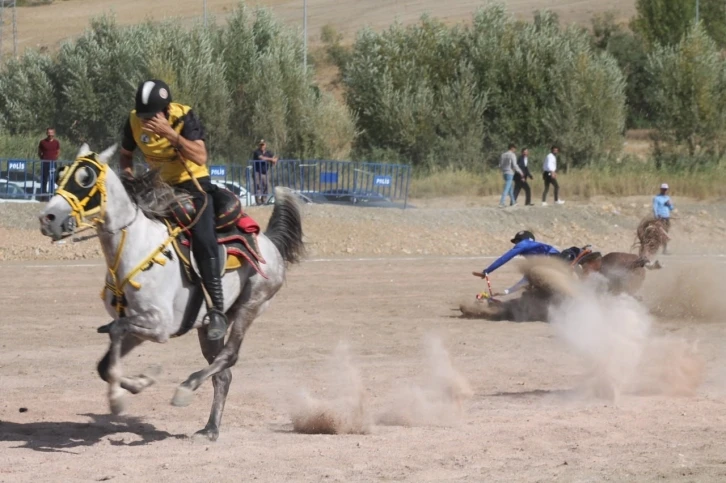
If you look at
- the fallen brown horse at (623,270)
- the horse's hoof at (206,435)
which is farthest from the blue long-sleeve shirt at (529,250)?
the horse's hoof at (206,435)

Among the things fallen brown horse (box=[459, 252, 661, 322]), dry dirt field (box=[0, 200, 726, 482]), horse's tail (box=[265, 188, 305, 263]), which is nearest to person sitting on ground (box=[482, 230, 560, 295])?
fallen brown horse (box=[459, 252, 661, 322])

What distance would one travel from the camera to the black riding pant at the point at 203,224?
7.89 metres

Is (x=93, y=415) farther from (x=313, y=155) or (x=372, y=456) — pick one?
(x=313, y=155)

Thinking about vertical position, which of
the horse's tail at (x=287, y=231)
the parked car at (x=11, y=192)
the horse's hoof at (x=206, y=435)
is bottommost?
the horse's hoof at (x=206, y=435)

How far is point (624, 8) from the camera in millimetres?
80500

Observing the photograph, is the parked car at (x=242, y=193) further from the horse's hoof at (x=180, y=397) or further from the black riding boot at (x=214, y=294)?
the horse's hoof at (x=180, y=397)

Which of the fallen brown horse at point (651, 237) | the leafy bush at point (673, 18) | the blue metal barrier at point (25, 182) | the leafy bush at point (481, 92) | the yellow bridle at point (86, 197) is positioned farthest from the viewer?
the leafy bush at point (673, 18)

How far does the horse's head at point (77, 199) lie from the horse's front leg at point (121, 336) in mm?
745

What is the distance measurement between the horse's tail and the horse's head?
2.13m

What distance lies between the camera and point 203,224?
26.2 feet

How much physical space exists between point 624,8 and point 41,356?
7479cm

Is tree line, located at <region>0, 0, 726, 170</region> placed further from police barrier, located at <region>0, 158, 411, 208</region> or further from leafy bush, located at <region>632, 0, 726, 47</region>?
leafy bush, located at <region>632, 0, 726, 47</region>

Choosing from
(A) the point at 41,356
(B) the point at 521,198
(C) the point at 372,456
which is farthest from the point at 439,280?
(B) the point at 521,198

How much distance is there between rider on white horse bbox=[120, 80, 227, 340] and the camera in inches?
301
